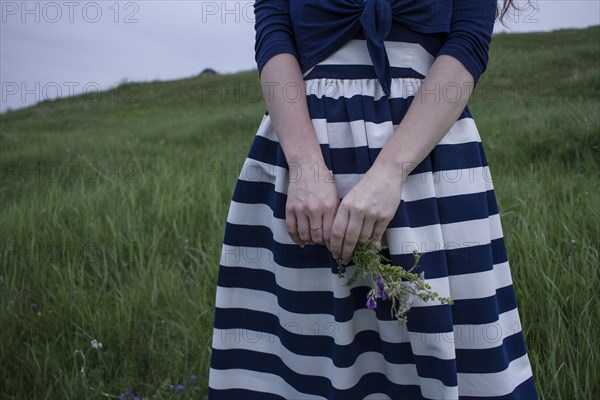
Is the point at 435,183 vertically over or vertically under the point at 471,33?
under

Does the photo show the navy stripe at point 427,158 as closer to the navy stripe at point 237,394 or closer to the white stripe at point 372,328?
the white stripe at point 372,328

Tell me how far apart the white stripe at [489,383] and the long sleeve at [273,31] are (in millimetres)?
728

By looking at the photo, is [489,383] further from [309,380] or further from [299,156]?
[299,156]

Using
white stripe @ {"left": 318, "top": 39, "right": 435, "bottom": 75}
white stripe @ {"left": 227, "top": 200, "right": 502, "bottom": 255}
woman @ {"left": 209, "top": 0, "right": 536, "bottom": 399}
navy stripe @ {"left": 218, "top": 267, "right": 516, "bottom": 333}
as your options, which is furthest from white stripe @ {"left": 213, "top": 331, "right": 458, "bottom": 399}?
white stripe @ {"left": 318, "top": 39, "right": 435, "bottom": 75}

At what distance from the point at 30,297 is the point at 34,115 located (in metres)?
11.6

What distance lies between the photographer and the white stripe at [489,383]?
0.91 metres

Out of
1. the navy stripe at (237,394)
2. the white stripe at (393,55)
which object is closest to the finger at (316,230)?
the white stripe at (393,55)

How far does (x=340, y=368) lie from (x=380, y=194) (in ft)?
1.19

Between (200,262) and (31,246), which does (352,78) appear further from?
(31,246)

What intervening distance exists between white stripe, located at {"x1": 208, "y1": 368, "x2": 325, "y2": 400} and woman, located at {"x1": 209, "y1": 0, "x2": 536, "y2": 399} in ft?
0.23

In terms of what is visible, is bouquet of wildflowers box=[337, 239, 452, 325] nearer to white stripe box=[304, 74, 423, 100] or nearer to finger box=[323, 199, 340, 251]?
finger box=[323, 199, 340, 251]

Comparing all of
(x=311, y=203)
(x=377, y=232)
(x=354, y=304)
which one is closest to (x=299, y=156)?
(x=311, y=203)

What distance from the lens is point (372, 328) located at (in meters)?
1.00

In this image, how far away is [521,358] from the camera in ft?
3.25
